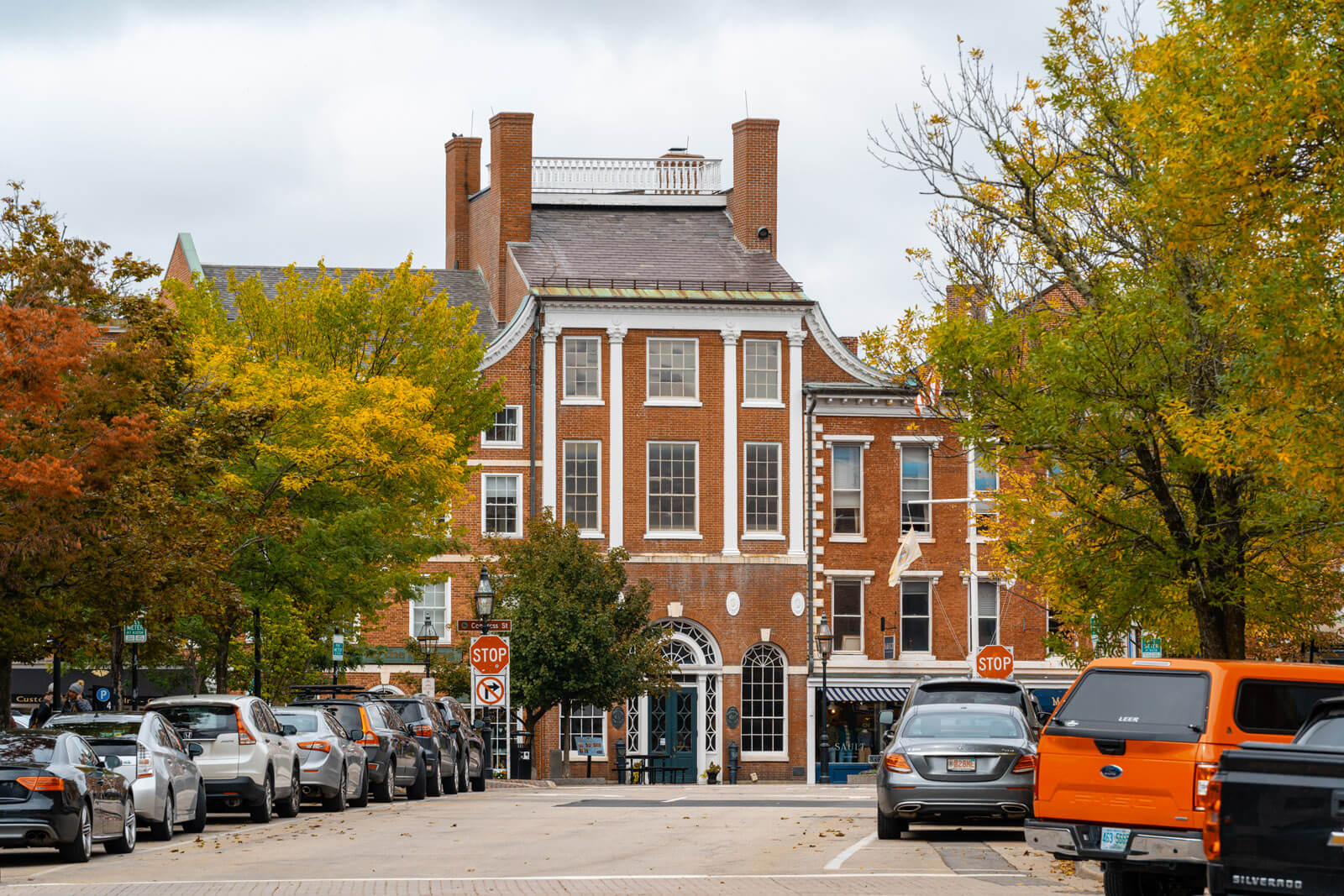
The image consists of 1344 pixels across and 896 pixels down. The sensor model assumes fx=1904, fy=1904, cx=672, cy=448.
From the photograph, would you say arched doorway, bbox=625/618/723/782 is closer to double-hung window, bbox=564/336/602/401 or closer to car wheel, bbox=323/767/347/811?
double-hung window, bbox=564/336/602/401

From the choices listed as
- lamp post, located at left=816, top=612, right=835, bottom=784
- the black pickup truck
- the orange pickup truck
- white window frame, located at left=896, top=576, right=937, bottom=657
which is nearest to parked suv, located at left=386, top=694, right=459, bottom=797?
lamp post, located at left=816, top=612, right=835, bottom=784

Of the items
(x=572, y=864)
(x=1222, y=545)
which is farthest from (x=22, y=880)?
(x=1222, y=545)

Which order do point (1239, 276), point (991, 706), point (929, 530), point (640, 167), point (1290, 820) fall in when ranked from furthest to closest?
1. point (640, 167)
2. point (929, 530)
3. point (991, 706)
4. point (1239, 276)
5. point (1290, 820)

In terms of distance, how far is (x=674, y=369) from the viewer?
5503cm

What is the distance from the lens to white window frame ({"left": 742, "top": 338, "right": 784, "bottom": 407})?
55125mm

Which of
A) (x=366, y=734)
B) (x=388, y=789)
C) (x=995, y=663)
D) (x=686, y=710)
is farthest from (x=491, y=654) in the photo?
(x=686, y=710)

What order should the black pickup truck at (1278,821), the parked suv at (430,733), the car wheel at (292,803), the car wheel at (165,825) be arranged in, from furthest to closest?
the parked suv at (430,733), the car wheel at (292,803), the car wheel at (165,825), the black pickup truck at (1278,821)

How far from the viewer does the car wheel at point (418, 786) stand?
1233 inches

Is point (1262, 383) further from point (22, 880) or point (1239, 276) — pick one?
point (22, 880)

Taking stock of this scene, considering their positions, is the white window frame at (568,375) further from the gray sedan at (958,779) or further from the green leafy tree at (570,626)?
the gray sedan at (958,779)

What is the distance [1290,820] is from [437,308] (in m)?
32.2

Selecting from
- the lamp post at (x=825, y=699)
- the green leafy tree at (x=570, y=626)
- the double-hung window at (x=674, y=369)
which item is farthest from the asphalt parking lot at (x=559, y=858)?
the double-hung window at (x=674, y=369)

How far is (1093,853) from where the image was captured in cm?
1437

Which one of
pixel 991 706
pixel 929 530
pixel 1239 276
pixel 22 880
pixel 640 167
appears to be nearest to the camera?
pixel 22 880
